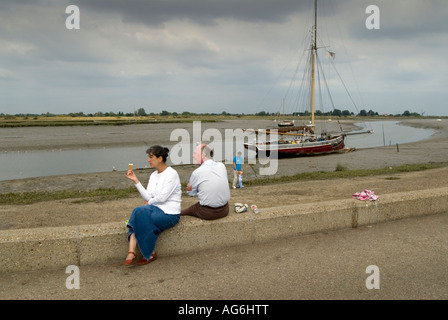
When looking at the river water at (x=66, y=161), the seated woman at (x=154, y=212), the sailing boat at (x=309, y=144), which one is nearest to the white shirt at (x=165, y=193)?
the seated woman at (x=154, y=212)

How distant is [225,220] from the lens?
511 cm

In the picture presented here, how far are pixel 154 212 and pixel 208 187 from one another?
81 cm

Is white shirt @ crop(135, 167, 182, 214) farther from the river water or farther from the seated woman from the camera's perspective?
the river water

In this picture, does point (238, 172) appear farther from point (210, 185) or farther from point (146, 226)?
point (146, 226)

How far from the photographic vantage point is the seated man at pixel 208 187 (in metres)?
5.03

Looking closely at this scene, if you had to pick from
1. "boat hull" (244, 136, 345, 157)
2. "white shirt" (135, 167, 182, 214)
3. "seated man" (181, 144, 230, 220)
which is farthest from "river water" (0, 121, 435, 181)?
"seated man" (181, 144, 230, 220)

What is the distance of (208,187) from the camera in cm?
506

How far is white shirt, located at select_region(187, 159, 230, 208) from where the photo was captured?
5020mm

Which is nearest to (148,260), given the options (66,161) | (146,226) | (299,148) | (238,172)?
(146,226)

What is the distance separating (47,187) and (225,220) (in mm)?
15009

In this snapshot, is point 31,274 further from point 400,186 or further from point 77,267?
point 400,186

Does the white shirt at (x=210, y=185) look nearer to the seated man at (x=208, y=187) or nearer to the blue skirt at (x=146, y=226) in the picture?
the seated man at (x=208, y=187)

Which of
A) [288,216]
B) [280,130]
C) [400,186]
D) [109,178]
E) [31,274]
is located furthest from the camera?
[280,130]

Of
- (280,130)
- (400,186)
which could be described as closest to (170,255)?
(400,186)
